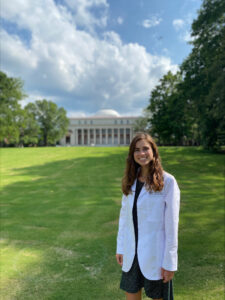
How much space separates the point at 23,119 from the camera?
164 feet

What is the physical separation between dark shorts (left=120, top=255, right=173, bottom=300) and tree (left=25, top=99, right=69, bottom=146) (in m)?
66.9

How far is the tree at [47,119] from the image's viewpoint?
219ft

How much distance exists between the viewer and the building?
10256 centimetres

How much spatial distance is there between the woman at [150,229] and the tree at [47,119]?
219ft

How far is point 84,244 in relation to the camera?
5.57 metres

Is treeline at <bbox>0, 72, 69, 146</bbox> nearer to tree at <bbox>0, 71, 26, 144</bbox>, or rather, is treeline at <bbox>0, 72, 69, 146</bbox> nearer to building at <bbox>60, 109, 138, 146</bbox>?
tree at <bbox>0, 71, 26, 144</bbox>

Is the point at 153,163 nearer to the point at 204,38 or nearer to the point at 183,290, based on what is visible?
the point at 183,290

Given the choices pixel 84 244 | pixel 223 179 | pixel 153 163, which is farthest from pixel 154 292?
pixel 223 179

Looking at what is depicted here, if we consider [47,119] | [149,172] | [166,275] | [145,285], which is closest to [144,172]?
[149,172]

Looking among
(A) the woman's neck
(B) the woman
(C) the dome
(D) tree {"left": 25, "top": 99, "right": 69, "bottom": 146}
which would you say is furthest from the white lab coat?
(C) the dome

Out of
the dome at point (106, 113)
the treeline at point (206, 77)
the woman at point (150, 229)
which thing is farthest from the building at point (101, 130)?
the woman at point (150, 229)

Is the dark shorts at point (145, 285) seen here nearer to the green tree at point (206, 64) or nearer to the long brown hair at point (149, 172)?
the long brown hair at point (149, 172)

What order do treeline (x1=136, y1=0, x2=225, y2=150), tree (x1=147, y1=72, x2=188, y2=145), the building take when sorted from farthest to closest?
1. the building
2. tree (x1=147, y1=72, x2=188, y2=145)
3. treeline (x1=136, y1=0, x2=225, y2=150)

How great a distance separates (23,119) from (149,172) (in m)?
51.8
